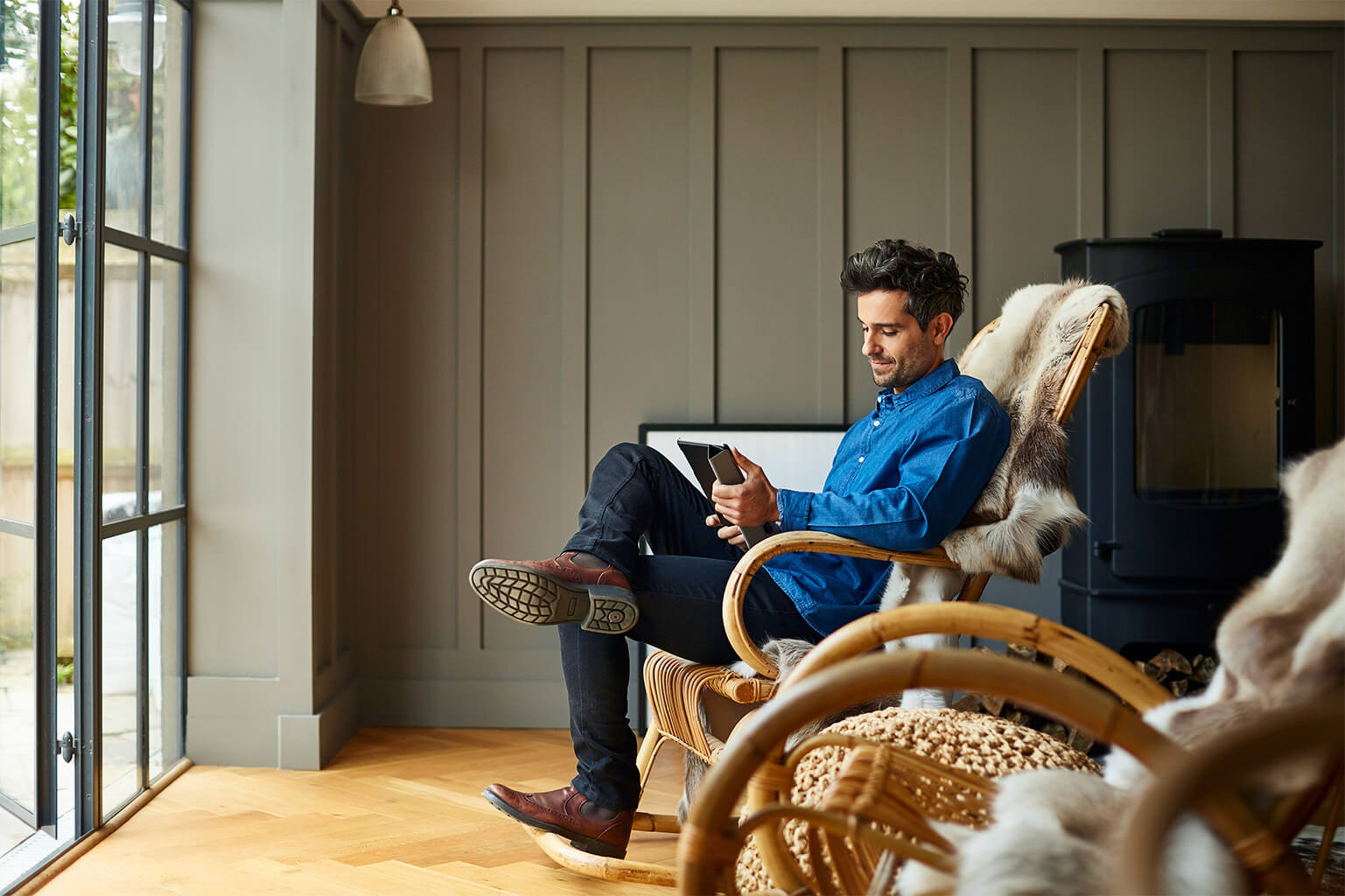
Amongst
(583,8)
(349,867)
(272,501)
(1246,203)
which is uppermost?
(583,8)

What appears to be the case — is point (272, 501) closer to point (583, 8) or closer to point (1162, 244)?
point (583, 8)

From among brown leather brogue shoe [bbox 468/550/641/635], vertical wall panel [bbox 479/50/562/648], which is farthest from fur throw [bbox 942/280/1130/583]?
vertical wall panel [bbox 479/50/562/648]

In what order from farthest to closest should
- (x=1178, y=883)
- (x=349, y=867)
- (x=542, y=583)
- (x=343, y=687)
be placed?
(x=343, y=687) < (x=349, y=867) < (x=542, y=583) < (x=1178, y=883)

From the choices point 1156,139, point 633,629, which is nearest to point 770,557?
point 633,629

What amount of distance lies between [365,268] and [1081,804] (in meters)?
2.67

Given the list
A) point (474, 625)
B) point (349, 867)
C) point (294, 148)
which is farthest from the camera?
point (474, 625)

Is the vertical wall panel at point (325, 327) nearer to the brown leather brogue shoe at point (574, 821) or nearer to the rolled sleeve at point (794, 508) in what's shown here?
the brown leather brogue shoe at point (574, 821)

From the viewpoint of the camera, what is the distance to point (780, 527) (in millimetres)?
1934

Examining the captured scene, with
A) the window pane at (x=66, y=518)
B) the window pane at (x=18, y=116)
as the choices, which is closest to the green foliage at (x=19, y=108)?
the window pane at (x=18, y=116)

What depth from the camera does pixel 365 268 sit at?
3.15 m

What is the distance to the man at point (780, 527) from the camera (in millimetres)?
1807

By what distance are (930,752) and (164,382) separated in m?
2.06

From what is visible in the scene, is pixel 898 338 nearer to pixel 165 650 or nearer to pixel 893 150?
pixel 893 150

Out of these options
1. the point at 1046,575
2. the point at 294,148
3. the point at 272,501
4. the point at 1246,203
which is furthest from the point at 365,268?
the point at 1246,203
